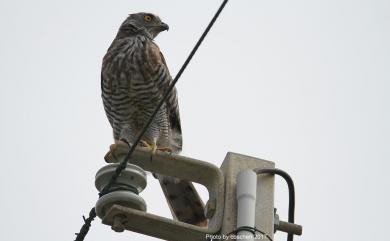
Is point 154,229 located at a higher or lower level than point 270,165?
lower

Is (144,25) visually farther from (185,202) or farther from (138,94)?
(185,202)

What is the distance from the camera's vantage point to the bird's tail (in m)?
6.08

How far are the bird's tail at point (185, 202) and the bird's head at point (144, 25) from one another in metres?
3.07

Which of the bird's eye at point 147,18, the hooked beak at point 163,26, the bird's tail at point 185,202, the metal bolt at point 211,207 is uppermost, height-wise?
the bird's eye at point 147,18

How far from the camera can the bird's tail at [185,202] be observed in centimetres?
608

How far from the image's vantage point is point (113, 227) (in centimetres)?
427

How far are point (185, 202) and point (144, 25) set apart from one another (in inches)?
151

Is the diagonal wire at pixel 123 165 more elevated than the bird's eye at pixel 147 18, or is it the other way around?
the bird's eye at pixel 147 18

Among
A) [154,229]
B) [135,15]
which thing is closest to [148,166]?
[154,229]

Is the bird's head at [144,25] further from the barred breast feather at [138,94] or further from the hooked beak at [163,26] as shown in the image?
the barred breast feather at [138,94]

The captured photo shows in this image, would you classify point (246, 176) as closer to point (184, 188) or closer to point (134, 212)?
point (134, 212)

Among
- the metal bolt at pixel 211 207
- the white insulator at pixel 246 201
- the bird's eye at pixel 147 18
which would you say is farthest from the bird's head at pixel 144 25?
the white insulator at pixel 246 201

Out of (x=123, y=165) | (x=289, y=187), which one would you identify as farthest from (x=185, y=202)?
(x=123, y=165)

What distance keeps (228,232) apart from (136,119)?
4.48 meters
